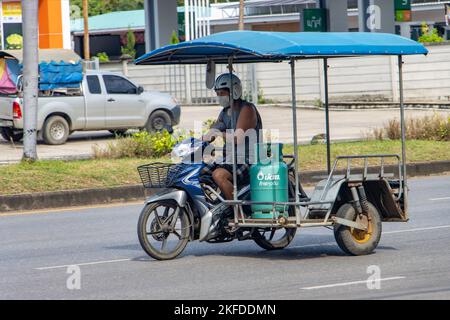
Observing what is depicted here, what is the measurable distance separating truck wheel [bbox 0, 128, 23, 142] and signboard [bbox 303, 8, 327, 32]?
16.8 m

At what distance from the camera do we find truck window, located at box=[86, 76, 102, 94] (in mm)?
27406

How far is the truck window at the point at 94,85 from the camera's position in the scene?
27.4m

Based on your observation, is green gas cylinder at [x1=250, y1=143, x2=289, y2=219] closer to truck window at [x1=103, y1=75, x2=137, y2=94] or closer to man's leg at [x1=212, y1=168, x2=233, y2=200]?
man's leg at [x1=212, y1=168, x2=233, y2=200]

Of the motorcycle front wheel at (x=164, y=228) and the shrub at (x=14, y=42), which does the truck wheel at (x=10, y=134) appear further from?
the shrub at (x=14, y=42)

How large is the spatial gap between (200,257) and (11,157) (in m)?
13.6

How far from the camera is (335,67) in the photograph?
125ft

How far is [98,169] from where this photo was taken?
60.3 feet

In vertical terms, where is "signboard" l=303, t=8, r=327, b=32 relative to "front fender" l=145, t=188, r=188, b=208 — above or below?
above

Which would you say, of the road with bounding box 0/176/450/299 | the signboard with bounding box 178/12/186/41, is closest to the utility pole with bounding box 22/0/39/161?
the road with bounding box 0/176/450/299

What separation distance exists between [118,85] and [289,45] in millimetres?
18378

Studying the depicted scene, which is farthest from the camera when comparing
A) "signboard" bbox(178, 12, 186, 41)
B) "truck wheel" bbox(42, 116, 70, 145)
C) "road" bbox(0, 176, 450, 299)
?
"signboard" bbox(178, 12, 186, 41)

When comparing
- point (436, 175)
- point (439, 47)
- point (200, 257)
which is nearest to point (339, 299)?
point (200, 257)

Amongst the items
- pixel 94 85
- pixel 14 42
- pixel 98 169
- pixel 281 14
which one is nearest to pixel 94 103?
pixel 94 85
